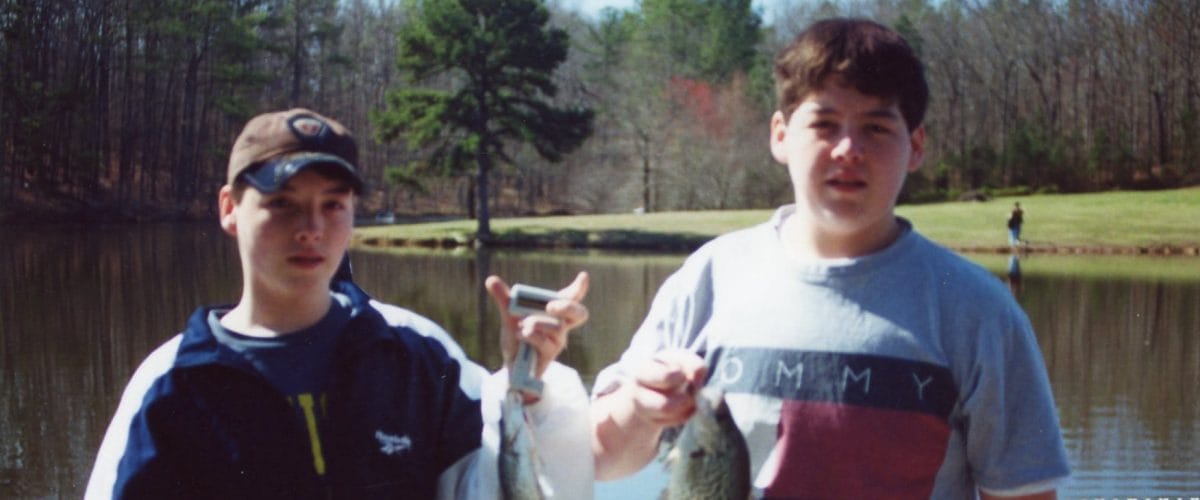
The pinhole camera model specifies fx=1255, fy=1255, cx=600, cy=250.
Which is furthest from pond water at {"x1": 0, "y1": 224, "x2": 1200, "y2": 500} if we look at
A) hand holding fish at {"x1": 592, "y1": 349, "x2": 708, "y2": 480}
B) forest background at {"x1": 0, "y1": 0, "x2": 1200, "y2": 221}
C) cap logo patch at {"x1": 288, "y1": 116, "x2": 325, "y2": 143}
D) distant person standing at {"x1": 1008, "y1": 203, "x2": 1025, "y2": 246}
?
forest background at {"x1": 0, "y1": 0, "x2": 1200, "y2": 221}

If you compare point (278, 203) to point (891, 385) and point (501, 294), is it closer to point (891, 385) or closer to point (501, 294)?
point (501, 294)

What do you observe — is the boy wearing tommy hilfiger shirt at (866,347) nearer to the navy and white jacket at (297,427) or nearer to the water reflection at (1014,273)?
the navy and white jacket at (297,427)

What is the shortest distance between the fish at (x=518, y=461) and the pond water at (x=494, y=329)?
710mm

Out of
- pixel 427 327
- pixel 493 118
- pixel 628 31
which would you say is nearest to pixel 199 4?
pixel 493 118

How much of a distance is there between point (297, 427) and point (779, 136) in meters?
1.16

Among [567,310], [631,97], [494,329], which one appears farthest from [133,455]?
[631,97]

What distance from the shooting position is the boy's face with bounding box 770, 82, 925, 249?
2.42 meters

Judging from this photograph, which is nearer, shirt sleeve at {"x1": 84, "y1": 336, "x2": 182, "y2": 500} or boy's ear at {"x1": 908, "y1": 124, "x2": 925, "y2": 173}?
shirt sleeve at {"x1": 84, "y1": 336, "x2": 182, "y2": 500}

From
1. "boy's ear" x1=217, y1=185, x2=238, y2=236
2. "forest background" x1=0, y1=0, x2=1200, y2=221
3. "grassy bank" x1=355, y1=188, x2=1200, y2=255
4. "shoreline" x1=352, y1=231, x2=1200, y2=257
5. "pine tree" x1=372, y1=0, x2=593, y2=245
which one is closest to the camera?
"boy's ear" x1=217, y1=185, x2=238, y2=236

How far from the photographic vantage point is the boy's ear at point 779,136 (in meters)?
2.60

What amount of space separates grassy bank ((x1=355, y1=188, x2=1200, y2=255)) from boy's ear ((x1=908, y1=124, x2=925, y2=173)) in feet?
96.7

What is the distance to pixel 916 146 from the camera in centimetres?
264

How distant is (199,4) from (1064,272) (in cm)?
2964

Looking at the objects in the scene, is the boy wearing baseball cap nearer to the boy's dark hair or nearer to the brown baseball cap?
the brown baseball cap
